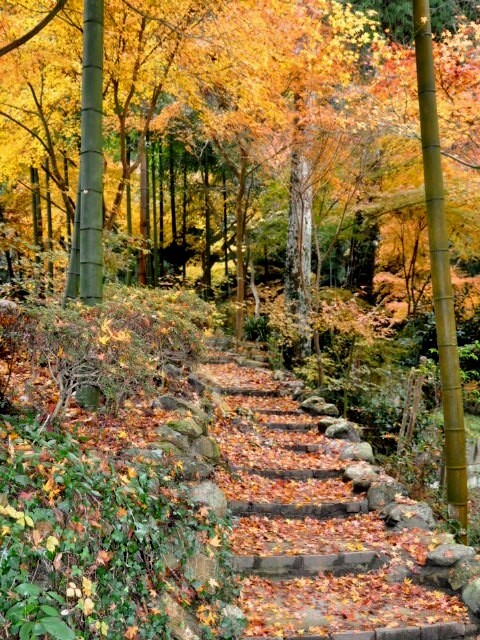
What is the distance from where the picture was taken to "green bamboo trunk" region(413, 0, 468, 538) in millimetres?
5027

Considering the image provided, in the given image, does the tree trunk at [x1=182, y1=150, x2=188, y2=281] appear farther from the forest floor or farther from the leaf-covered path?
the forest floor

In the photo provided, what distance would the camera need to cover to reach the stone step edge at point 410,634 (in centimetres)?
359

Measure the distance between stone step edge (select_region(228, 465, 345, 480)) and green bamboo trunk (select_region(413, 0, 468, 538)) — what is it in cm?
139

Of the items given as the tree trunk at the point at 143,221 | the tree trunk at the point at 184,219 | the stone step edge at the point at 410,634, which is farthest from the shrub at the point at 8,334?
the tree trunk at the point at 184,219

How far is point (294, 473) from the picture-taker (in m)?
6.02

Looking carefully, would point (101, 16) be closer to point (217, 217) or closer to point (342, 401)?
point (342, 401)

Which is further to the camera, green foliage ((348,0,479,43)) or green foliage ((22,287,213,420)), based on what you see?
green foliage ((348,0,479,43))

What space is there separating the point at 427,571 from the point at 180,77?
250 inches

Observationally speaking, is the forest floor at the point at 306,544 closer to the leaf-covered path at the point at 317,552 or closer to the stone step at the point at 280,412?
the leaf-covered path at the point at 317,552

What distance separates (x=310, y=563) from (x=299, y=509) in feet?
2.70

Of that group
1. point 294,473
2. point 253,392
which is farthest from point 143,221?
point 294,473

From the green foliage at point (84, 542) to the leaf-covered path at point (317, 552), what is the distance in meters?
0.78

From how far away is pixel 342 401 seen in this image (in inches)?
368

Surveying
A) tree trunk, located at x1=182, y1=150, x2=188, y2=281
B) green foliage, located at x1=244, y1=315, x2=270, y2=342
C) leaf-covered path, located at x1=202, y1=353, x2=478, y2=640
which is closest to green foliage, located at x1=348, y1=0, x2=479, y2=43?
tree trunk, located at x1=182, y1=150, x2=188, y2=281
